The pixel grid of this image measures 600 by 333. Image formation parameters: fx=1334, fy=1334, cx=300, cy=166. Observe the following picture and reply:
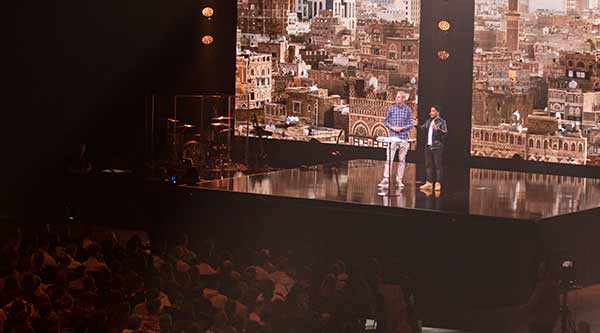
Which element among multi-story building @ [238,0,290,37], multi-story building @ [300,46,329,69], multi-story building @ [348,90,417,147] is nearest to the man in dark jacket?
multi-story building @ [348,90,417,147]

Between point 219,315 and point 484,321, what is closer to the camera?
point 219,315

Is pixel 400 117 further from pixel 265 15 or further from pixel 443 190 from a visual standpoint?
pixel 265 15

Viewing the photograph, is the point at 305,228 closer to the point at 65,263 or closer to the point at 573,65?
the point at 65,263

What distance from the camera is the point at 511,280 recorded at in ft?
39.9

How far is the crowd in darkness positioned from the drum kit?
6600mm

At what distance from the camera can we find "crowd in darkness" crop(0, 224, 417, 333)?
8.62 m

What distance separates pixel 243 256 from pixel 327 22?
8.02 metres

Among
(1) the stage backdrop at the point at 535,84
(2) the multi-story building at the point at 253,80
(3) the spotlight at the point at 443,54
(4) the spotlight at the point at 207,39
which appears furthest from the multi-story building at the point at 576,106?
(4) the spotlight at the point at 207,39

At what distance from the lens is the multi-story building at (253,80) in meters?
20.5

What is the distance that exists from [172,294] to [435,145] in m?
5.49

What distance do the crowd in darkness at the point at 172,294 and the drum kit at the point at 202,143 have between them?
21.7 ft

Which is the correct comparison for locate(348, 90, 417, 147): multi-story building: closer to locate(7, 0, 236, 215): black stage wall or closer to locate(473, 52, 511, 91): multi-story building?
locate(473, 52, 511, 91): multi-story building

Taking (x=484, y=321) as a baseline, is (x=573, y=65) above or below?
above

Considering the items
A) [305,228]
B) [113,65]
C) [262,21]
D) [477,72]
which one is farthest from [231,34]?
[305,228]
